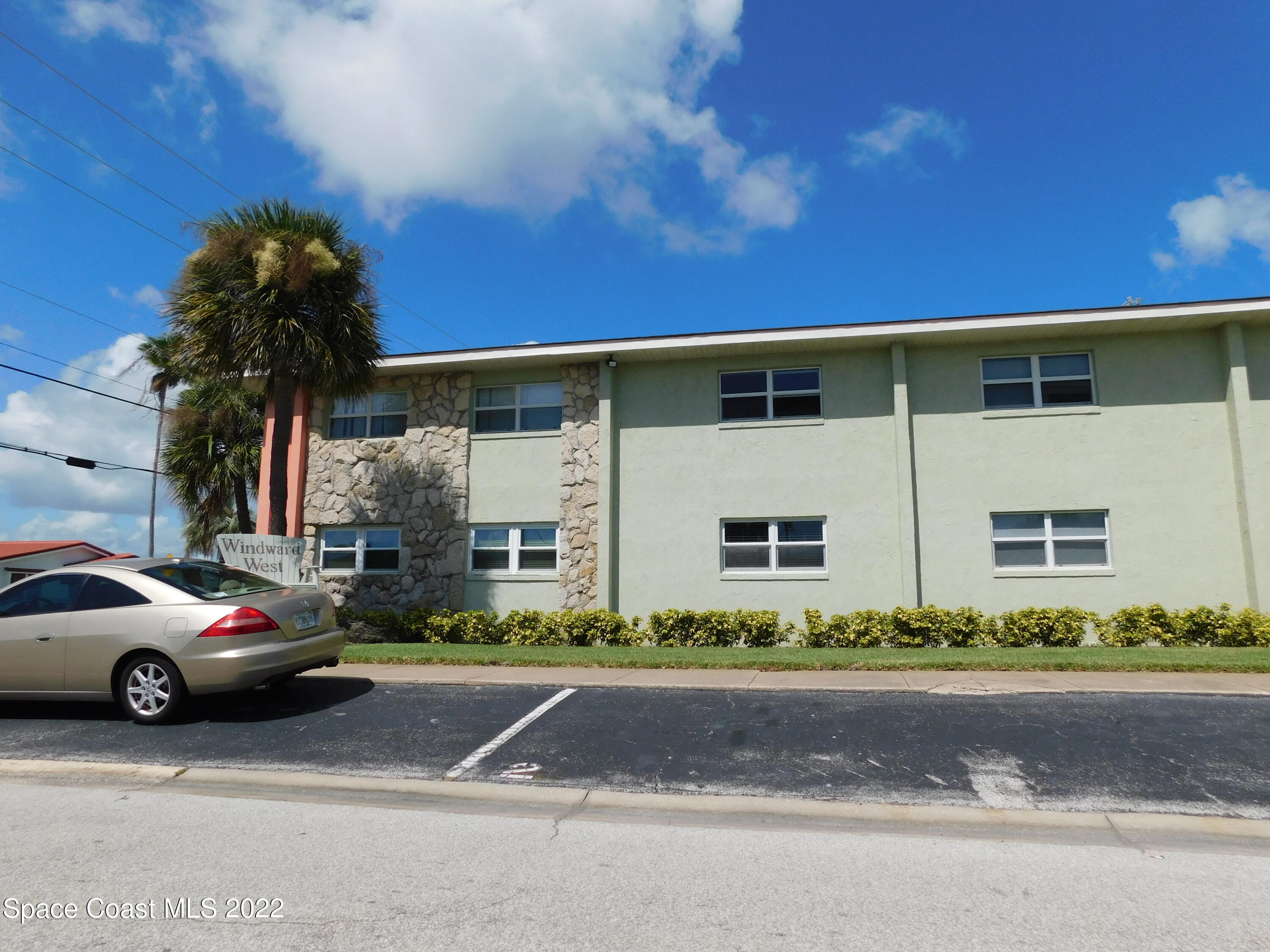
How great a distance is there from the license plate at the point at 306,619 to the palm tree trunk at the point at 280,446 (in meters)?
6.34

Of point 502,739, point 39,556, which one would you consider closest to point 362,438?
point 502,739

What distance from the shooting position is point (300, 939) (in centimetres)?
358

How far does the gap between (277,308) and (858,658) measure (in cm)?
1044

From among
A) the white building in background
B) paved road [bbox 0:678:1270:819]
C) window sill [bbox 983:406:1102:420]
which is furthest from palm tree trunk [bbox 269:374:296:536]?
the white building in background

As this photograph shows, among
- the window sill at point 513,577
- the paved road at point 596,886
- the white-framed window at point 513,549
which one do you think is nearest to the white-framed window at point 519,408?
the white-framed window at point 513,549

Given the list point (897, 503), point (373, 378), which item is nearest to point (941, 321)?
point (897, 503)

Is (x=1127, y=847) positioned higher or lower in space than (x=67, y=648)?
lower

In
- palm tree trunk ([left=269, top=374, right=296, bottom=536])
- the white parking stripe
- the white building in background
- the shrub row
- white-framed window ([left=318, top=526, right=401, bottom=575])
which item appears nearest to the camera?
the white parking stripe

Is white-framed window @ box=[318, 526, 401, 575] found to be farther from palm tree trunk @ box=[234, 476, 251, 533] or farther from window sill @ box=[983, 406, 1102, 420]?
window sill @ box=[983, 406, 1102, 420]

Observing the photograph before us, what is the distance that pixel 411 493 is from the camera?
56.2 ft

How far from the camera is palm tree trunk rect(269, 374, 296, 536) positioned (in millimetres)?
14172

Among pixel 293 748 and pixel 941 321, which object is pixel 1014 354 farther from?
pixel 293 748

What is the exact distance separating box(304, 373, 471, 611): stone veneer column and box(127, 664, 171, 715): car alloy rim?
8.92 metres

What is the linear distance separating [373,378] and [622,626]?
6.47 m
